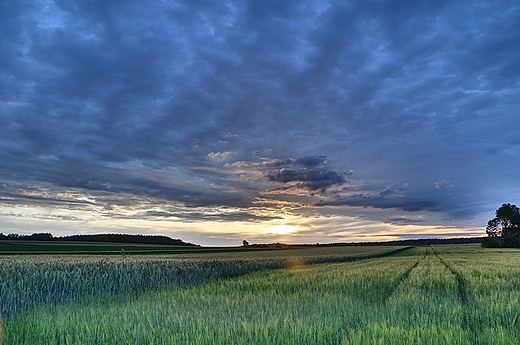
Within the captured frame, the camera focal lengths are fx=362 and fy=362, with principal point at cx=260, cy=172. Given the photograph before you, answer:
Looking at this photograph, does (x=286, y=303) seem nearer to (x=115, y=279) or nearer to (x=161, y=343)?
(x=161, y=343)

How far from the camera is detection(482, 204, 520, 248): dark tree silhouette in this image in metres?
82.0

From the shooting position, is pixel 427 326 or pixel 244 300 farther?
pixel 244 300

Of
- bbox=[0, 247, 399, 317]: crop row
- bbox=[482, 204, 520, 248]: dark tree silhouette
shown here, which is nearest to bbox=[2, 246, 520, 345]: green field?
bbox=[0, 247, 399, 317]: crop row

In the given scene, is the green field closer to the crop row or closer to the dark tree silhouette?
the crop row

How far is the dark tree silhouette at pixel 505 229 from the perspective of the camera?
8200cm

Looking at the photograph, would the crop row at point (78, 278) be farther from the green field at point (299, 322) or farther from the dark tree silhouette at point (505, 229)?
the dark tree silhouette at point (505, 229)

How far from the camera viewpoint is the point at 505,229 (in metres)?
84.2

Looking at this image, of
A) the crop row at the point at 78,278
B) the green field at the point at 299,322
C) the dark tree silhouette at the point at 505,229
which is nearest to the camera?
the green field at the point at 299,322

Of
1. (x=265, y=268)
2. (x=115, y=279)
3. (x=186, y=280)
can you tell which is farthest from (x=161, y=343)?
Result: (x=265, y=268)

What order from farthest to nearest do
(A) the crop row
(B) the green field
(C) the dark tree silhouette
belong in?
(C) the dark tree silhouette < (A) the crop row < (B) the green field

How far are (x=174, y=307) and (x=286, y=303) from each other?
8.64 ft

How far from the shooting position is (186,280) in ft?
53.2

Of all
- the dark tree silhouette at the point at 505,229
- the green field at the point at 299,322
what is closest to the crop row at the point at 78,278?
the green field at the point at 299,322

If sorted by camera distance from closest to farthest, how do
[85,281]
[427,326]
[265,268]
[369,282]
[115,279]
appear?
[427,326] → [369,282] → [85,281] → [115,279] → [265,268]
